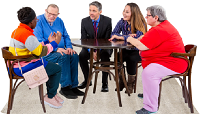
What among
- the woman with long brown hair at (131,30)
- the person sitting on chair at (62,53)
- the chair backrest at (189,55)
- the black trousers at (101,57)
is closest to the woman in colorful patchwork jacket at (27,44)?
the person sitting on chair at (62,53)

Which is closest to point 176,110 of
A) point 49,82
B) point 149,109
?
point 149,109

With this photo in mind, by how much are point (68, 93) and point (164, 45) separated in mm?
1740

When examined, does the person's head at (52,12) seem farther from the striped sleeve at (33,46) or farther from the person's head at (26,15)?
the striped sleeve at (33,46)

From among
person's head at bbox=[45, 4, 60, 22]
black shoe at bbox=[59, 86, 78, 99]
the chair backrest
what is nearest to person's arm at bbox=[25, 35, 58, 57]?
person's head at bbox=[45, 4, 60, 22]

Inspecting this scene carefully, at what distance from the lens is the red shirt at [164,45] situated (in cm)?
308

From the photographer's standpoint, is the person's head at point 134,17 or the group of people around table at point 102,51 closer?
the group of people around table at point 102,51

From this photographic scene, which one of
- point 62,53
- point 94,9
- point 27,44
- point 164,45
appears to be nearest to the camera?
point 27,44

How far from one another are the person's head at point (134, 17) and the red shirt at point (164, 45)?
684mm

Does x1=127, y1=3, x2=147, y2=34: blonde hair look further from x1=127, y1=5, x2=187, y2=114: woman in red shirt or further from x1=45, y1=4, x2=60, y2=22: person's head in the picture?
x1=45, y1=4, x2=60, y2=22: person's head

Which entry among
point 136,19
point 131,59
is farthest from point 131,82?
point 136,19

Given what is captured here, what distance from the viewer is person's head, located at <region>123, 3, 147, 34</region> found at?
12.5ft

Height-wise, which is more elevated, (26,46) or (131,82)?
(26,46)

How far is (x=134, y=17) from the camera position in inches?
151

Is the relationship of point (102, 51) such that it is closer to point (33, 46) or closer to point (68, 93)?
point (68, 93)
